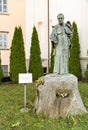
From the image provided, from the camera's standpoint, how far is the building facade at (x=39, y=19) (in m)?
19.8

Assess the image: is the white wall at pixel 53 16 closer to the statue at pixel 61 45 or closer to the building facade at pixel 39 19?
the building facade at pixel 39 19

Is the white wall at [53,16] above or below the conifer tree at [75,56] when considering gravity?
above

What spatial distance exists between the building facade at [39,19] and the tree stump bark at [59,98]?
10067 millimetres

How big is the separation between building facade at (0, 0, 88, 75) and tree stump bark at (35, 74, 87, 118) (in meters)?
10.1

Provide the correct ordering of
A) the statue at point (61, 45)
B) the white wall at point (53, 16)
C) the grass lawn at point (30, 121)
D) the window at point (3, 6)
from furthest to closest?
the window at point (3, 6)
the white wall at point (53, 16)
the statue at point (61, 45)
the grass lawn at point (30, 121)

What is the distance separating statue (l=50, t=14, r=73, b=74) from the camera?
1034 cm

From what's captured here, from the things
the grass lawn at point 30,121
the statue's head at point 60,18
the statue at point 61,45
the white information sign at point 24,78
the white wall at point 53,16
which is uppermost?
the white wall at point 53,16

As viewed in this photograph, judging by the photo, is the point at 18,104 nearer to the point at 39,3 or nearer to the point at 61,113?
the point at 61,113

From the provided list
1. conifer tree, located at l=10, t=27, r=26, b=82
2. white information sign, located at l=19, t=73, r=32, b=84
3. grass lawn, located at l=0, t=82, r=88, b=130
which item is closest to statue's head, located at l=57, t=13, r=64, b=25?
white information sign, located at l=19, t=73, r=32, b=84

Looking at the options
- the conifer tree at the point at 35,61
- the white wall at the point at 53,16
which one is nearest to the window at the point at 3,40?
the white wall at the point at 53,16

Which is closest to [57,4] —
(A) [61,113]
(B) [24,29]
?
(B) [24,29]

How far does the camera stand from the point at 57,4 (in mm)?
21188

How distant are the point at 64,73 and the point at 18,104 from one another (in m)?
1.99

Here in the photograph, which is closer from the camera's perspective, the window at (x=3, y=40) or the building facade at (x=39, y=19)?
the building facade at (x=39, y=19)
